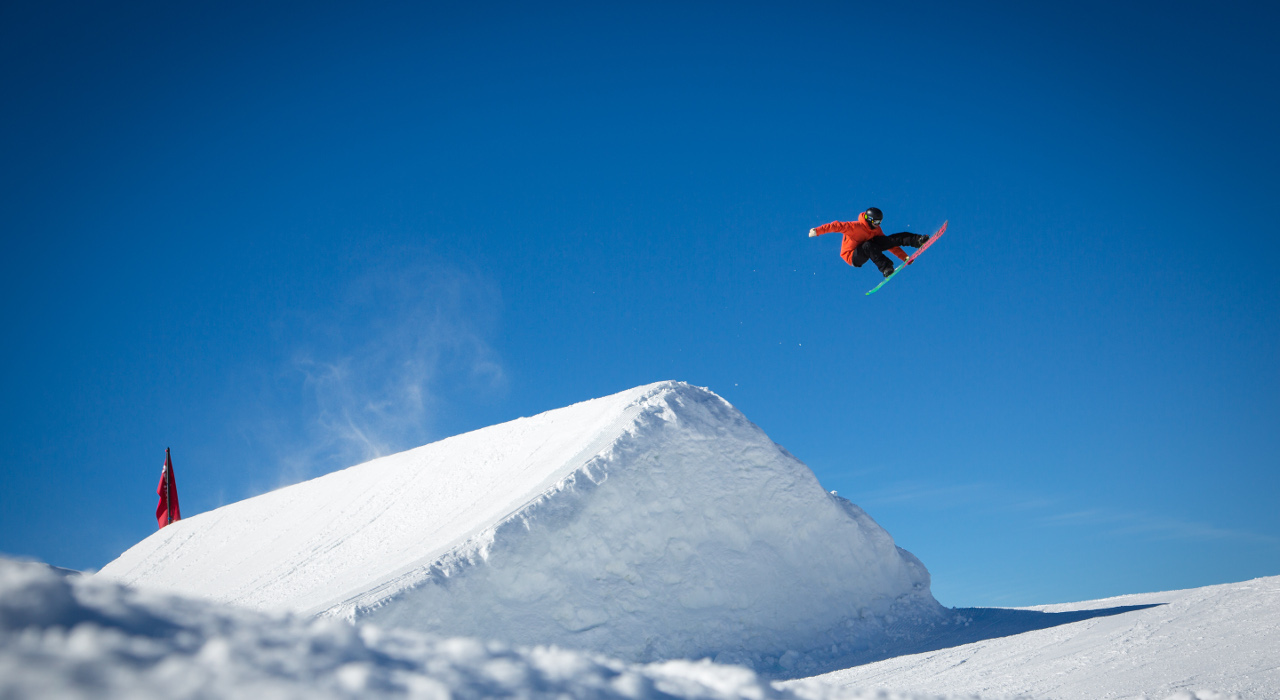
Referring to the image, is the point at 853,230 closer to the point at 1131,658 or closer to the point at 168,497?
the point at 1131,658

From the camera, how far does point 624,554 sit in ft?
31.0

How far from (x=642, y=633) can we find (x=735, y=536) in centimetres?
222

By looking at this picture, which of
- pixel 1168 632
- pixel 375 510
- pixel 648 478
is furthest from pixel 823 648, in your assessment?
pixel 375 510

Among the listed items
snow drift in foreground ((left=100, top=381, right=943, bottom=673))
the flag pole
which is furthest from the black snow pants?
the flag pole

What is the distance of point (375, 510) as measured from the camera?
12.9 meters

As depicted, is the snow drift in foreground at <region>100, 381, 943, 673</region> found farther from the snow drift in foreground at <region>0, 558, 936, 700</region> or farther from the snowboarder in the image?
the snow drift in foreground at <region>0, 558, 936, 700</region>

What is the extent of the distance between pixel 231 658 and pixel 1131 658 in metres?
7.96

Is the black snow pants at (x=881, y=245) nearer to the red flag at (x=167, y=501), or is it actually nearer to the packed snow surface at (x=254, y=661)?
the packed snow surface at (x=254, y=661)

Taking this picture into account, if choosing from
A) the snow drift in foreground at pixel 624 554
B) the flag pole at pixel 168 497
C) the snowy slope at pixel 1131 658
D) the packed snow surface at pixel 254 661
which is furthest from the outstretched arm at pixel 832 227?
the flag pole at pixel 168 497

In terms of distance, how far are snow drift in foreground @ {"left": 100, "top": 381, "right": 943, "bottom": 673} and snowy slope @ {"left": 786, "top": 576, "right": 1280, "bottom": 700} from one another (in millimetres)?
1989

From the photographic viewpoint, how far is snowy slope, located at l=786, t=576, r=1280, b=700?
17.9 feet

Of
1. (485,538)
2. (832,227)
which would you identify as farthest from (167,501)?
(832,227)

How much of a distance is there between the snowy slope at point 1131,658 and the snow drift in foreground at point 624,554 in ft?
6.53

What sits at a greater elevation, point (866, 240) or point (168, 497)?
point (168, 497)
